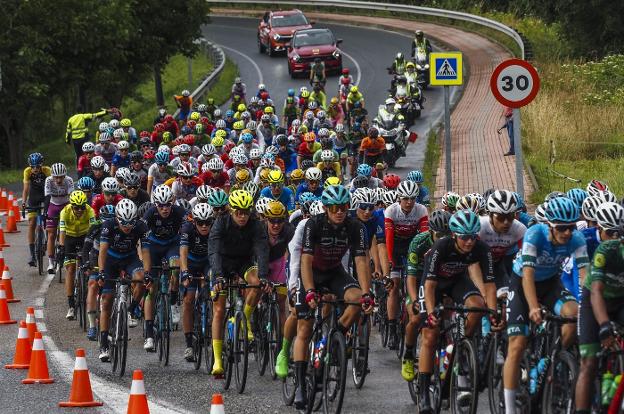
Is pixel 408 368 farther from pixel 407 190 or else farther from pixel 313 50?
pixel 313 50

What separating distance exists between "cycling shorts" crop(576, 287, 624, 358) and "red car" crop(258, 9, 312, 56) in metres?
42.8

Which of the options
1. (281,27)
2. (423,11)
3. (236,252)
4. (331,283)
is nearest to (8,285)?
(236,252)

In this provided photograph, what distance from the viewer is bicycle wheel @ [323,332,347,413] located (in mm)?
12094

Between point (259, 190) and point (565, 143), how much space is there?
11.0m

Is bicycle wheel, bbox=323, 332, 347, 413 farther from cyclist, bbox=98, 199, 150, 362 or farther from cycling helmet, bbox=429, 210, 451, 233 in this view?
cyclist, bbox=98, 199, 150, 362

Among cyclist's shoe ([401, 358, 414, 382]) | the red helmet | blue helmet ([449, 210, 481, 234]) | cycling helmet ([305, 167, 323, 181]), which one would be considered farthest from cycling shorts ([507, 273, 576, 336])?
cycling helmet ([305, 167, 323, 181])

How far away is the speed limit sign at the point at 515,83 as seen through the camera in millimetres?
16141

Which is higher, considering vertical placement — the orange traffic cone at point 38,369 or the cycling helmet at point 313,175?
the cycling helmet at point 313,175

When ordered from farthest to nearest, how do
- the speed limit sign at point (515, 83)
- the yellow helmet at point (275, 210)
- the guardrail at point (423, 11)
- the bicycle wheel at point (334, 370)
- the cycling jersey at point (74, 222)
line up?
the guardrail at point (423, 11) < the cycling jersey at point (74, 222) < the speed limit sign at point (515, 83) < the yellow helmet at point (275, 210) < the bicycle wheel at point (334, 370)

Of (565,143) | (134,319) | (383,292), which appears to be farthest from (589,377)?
(565,143)

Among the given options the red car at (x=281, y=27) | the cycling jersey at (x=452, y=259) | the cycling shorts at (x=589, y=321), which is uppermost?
the red car at (x=281, y=27)

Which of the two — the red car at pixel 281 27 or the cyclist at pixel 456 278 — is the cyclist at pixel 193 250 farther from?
the red car at pixel 281 27

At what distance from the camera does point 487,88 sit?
4238cm

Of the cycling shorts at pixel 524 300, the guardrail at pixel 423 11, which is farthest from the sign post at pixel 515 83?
the guardrail at pixel 423 11
